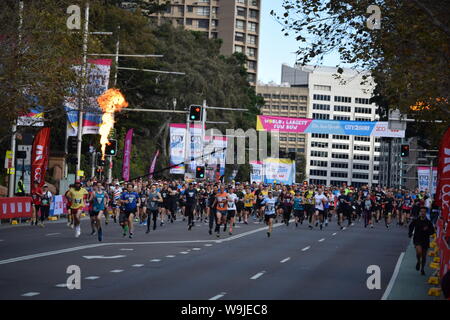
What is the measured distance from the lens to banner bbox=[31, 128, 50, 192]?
4131 centimetres

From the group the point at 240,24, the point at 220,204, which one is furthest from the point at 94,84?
the point at 240,24

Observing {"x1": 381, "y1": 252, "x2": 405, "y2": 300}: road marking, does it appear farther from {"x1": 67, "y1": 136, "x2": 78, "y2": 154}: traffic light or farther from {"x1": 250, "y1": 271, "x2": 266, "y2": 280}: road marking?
{"x1": 67, "y1": 136, "x2": 78, "y2": 154}: traffic light

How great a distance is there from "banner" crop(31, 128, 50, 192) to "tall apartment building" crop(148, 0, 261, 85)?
381 ft

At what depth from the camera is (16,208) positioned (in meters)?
39.5

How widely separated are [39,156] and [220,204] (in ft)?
31.8

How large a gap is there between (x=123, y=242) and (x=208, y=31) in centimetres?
13153

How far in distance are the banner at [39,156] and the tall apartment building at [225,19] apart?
381ft

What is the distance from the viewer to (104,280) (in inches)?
755

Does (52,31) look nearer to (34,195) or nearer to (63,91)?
(63,91)

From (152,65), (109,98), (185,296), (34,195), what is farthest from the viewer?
(152,65)

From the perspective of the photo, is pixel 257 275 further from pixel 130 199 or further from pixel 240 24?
pixel 240 24

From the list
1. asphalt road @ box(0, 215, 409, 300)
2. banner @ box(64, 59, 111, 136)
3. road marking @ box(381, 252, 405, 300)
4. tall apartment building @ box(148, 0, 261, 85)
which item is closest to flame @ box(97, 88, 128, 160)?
banner @ box(64, 59, 111, 136)

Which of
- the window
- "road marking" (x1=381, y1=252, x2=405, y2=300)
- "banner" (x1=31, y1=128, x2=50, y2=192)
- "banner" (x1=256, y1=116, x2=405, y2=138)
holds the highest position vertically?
the window
